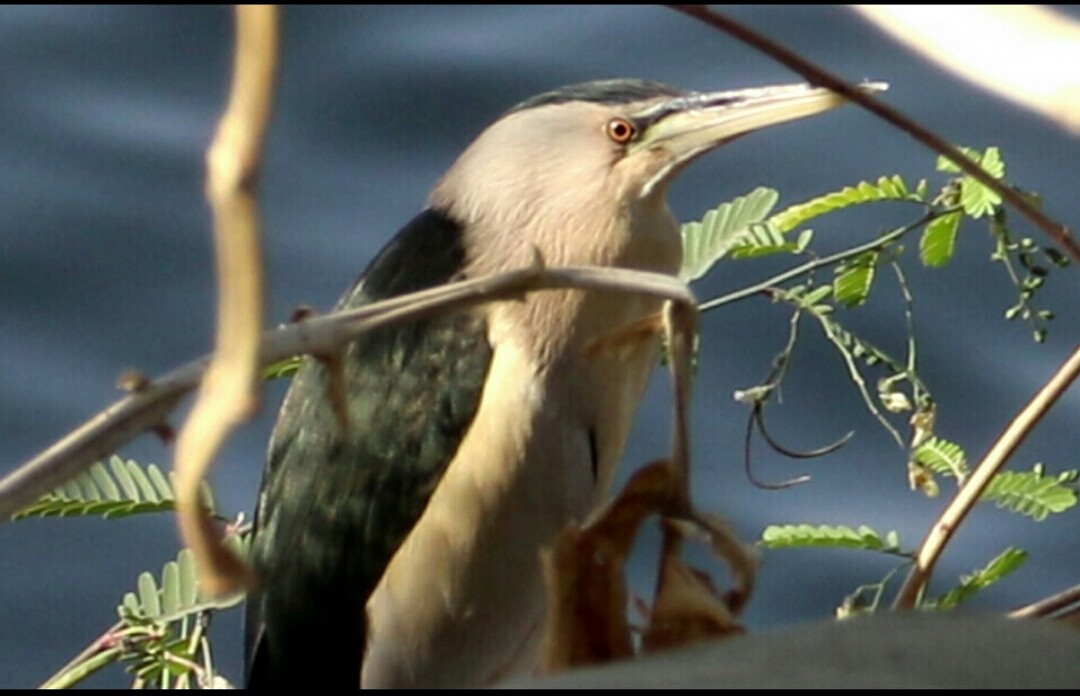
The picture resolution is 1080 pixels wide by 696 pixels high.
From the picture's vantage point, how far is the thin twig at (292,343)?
71 cm

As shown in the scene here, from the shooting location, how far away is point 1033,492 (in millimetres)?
1710

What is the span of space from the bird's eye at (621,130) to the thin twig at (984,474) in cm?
100

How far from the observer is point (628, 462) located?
10.5 feet

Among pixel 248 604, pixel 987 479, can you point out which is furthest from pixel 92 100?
pixel 987 479

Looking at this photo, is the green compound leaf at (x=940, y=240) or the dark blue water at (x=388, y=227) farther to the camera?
the dark blue water at (x=388, y=227)

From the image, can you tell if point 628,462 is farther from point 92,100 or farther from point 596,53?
point 92,100

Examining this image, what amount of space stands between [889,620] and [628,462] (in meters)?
2.58

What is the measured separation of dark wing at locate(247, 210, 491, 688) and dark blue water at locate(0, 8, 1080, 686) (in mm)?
863

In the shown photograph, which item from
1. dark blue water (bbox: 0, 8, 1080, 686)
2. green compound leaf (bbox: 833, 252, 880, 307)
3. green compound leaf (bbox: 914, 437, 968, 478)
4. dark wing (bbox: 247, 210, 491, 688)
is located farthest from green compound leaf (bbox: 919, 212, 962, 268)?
dark blue water (bbox: 0, 8, 1080, 686)

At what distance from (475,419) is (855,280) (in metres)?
0.50

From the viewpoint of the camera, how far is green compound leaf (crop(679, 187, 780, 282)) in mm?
1883

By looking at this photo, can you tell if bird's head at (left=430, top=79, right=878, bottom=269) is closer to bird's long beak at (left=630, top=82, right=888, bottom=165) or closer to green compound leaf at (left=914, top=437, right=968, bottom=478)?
bird's long beak at (left=630, top=82, right=888, bottom=165)

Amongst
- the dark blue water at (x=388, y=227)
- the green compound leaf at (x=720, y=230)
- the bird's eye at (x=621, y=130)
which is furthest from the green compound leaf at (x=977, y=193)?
the dark blue water at (x=388, y=227)

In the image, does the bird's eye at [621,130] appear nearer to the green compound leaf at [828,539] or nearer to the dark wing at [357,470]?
the dark wing at [357,470]
